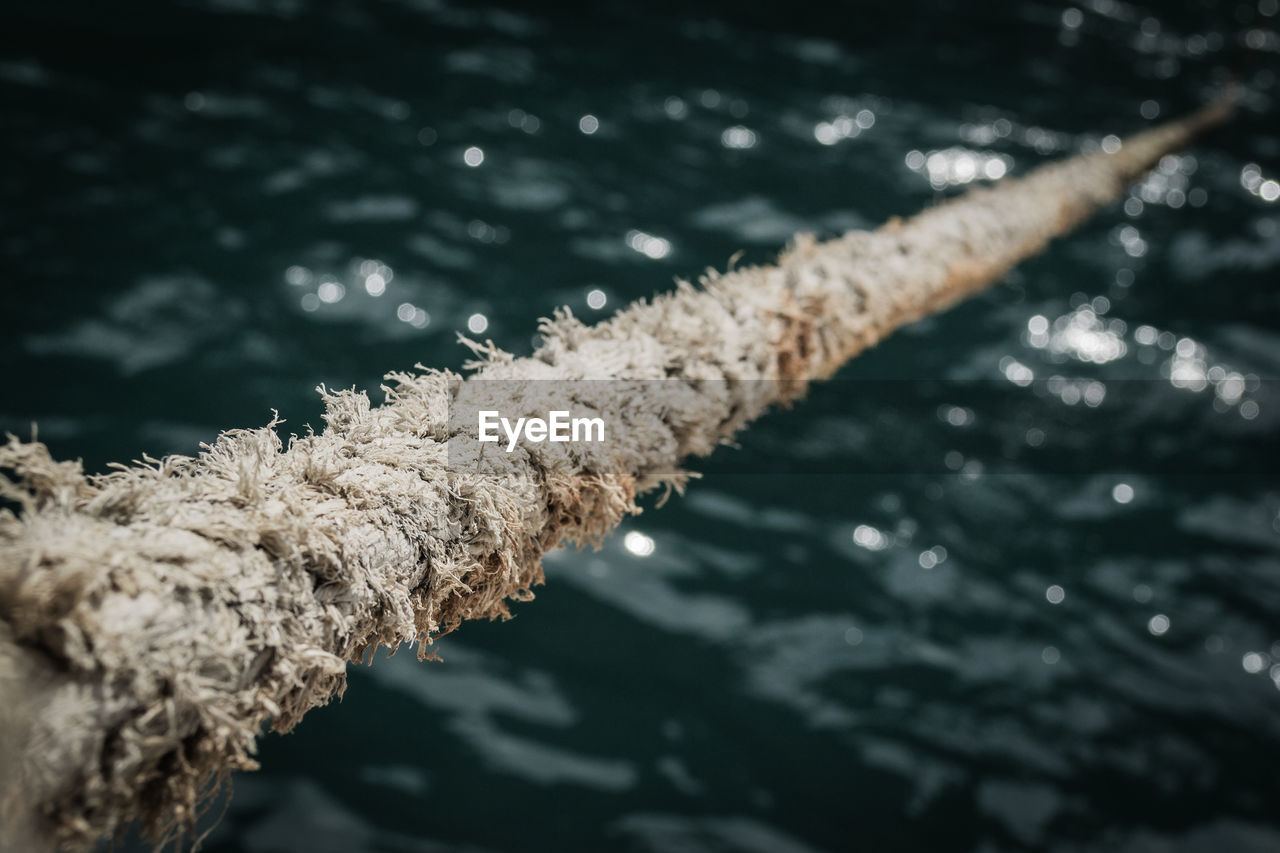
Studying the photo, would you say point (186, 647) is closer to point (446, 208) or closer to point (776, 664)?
point (776, 664)

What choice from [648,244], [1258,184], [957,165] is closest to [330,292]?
[648,244]

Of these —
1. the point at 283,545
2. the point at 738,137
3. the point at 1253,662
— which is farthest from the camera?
the point at 738,137

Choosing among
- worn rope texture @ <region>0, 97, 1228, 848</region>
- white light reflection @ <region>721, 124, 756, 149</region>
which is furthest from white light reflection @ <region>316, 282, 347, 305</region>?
white light reflection @ <region>721, 124, 756, 149</region>

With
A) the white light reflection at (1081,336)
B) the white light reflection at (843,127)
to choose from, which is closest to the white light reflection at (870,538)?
the white light reflection at (1081,336)

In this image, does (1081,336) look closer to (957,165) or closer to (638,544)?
(957,165)

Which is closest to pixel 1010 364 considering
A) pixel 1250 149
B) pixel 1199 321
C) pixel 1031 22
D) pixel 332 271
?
pixel 1199 321
